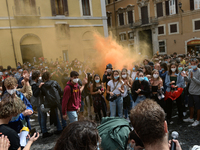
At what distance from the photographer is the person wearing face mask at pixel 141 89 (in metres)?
4.65

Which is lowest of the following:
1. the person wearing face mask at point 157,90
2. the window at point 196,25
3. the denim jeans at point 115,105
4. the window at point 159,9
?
the denim jeans at point 115,105

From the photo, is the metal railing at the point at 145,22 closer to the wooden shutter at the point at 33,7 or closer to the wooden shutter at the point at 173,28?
the wooden shutter at the point at 173,28

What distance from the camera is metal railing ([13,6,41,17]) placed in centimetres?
1522

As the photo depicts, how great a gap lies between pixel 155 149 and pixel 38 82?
4005mm

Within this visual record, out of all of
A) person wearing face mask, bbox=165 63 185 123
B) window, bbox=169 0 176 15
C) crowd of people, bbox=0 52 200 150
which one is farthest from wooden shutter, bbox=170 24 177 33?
person wearing face mask, bbox=165 63 185 123

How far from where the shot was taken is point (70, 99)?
13.9ft

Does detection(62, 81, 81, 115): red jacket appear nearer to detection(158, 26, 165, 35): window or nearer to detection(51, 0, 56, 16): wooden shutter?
detection(51, 0, 56, 16): wooden shutter

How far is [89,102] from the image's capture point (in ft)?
20.5

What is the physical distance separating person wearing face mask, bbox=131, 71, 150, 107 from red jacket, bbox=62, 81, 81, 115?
1.65 meters

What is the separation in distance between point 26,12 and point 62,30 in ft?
12.2

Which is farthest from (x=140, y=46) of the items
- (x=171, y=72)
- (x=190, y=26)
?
(x=171, y=72)

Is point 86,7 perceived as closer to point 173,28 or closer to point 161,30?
point 161,30

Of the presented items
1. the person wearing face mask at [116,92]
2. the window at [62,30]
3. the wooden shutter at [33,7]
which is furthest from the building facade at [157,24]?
the person wearing face mask at [116,92]

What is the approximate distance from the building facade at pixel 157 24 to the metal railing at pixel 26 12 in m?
16.4
